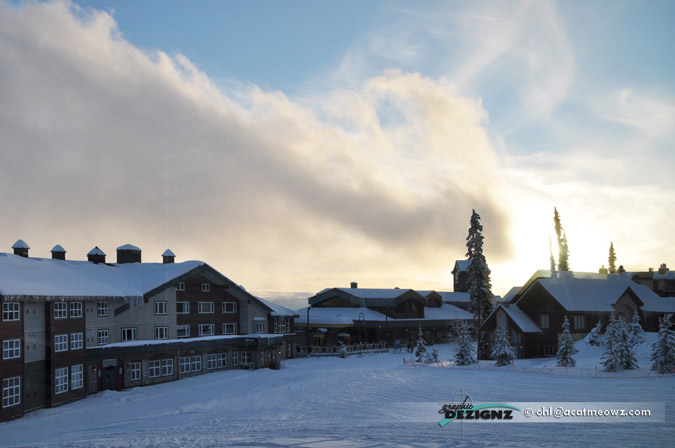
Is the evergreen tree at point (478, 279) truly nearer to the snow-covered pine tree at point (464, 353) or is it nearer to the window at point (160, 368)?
the snow-covered pine tree at point (464, 353)

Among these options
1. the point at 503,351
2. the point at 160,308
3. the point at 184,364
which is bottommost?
the point at 184,364

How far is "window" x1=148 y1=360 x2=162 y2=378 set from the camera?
4500 cm

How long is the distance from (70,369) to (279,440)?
24319 mm

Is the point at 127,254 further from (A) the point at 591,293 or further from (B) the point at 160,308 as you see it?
(A) the point at 591,293

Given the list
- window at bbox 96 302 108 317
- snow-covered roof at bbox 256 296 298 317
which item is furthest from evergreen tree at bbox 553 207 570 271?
window at bbox 96 302 108 317

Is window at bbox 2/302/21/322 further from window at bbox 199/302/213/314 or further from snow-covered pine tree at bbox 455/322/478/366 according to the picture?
snow-covered pine tree at bbox 455/322/478/366

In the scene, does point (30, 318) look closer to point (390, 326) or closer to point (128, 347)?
point (128, 347)

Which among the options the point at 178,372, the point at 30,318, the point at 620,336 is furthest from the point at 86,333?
the point at 620,336

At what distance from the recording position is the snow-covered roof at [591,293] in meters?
59.4

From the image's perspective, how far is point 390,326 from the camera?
8144 centimetres

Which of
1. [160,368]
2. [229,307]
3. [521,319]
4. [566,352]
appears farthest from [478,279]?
[160,368]

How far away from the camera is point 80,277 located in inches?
1750

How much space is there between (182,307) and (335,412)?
28.5m

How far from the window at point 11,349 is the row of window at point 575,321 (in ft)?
162
